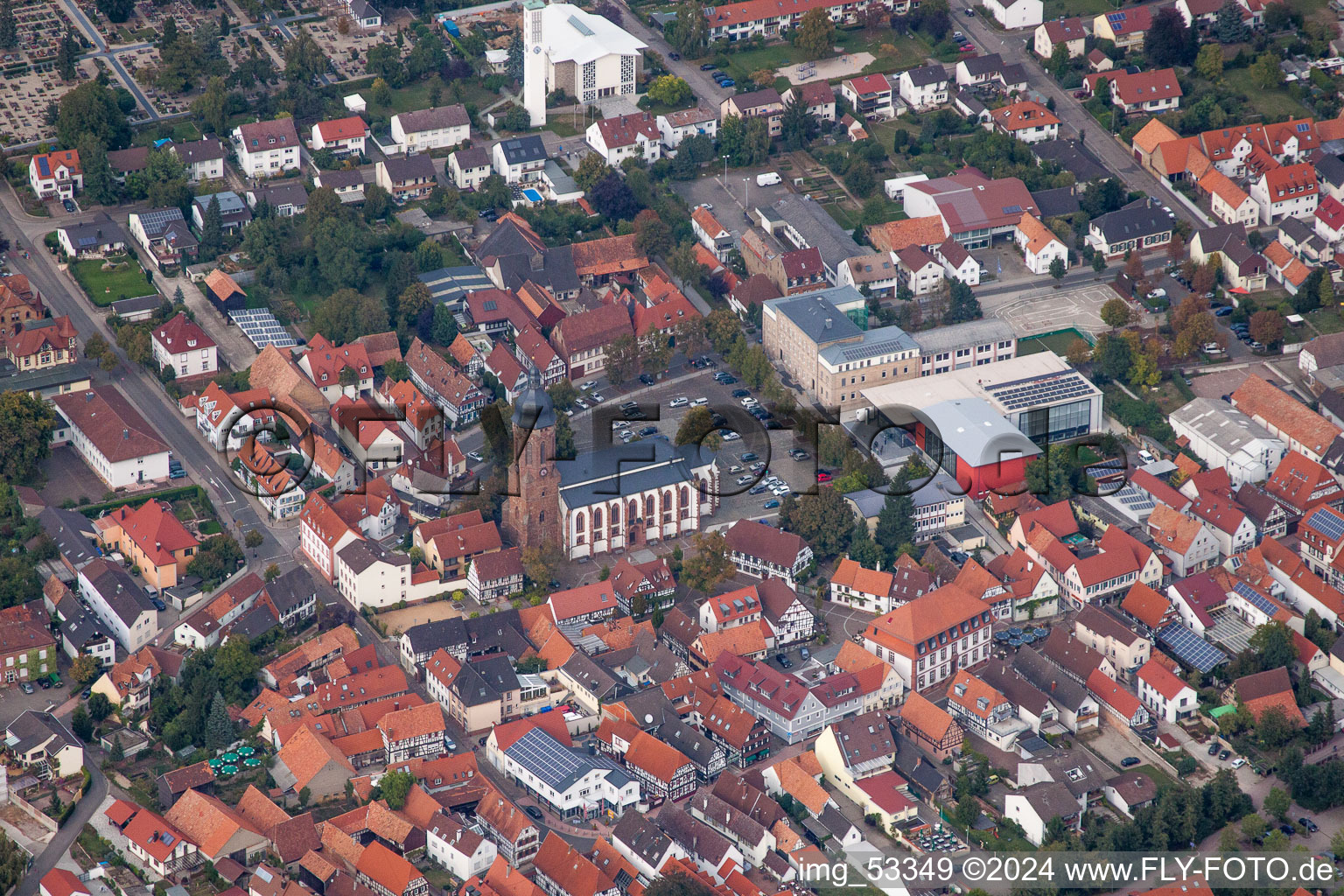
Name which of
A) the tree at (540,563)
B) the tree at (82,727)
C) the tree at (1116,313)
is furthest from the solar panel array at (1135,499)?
the tree at (82,727)

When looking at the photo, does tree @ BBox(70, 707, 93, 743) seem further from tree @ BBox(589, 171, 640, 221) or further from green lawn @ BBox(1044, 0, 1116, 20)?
green lawn @ BBox(1044, 0, 1116, 20)

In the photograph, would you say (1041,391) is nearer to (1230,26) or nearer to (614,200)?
(614,200)

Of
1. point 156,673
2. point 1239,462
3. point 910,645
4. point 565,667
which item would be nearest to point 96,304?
point 156,673

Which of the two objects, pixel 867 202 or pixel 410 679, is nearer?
pixel 410 679

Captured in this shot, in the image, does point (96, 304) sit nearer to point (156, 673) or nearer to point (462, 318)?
point (462, 318)

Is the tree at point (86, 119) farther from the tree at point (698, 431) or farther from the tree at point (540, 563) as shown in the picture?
the tree at point (540, 563)
